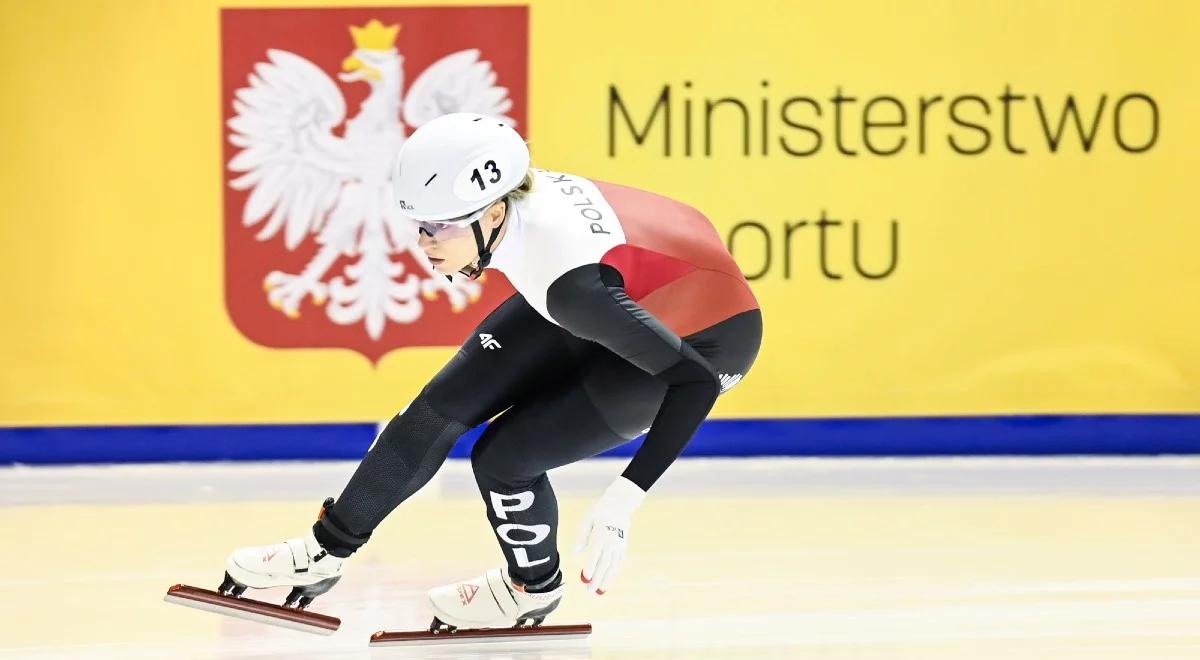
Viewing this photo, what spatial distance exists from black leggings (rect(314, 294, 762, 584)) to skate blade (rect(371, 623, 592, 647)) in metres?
0.16

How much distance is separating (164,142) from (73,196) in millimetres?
339

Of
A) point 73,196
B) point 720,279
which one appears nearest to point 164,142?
point 73,196

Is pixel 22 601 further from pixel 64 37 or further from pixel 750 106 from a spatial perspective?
pixel 750 106

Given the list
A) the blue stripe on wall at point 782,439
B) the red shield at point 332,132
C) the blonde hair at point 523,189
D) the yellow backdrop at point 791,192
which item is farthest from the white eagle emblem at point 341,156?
the blonde hair at point 523,189

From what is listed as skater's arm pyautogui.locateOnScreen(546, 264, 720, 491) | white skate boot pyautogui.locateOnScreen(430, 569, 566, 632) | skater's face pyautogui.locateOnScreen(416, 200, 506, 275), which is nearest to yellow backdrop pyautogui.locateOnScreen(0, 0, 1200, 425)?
white skate boot pyautogui.locateOnScreen(430, 569, 566, 632)

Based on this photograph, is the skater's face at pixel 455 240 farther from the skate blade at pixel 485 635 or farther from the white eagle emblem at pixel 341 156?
the white eagle emblem at pixel 341 156

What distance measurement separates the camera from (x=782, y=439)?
5059 millimetres

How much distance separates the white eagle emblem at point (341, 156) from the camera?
4832mm

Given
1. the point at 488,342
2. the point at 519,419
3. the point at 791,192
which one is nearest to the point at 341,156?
the point at 791,192

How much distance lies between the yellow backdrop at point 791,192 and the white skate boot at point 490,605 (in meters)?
1.96

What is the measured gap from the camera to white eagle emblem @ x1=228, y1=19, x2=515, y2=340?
4832 millimetres

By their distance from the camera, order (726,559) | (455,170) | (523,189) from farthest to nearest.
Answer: (726,559) → (523,189) → (455,170)

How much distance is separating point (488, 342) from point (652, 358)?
1.60 feet

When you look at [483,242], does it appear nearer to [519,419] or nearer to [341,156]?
[519,419]
